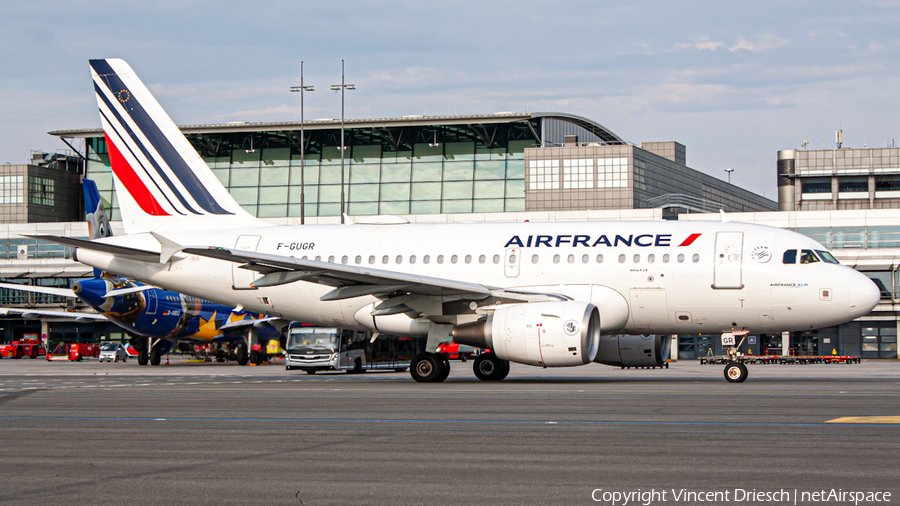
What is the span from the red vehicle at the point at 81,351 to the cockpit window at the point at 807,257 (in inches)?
1837

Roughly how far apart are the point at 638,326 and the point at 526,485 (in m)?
15.6

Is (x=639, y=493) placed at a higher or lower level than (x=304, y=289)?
lower

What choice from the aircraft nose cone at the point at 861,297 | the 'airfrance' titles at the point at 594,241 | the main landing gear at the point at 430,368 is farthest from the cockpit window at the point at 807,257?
the main landing gear at the point at 430,368

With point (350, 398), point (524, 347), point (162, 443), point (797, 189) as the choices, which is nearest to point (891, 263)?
point (797, 189)

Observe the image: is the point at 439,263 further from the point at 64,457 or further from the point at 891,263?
the point at 891,263

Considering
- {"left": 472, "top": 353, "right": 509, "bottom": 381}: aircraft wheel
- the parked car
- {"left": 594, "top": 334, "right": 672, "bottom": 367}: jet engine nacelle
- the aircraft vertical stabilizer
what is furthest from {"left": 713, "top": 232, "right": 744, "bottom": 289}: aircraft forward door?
the parked car

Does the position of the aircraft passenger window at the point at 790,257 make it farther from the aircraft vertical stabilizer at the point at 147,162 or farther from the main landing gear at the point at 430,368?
the aircraft vertical stabilizer at the point at 147,162

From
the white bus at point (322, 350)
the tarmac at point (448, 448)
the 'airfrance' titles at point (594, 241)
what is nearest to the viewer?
the tarmac at point (448, 448)

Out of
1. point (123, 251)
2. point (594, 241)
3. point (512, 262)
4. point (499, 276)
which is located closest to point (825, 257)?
point (594, 241)

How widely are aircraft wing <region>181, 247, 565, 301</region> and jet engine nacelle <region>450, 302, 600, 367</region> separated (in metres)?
0.92

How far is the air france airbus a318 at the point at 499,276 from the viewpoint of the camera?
21.7 meters

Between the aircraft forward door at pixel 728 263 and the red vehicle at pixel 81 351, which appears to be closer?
the aircraft forward door at pixel 728 263

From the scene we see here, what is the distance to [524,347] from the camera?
69.3 ft

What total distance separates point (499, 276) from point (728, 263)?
567 cm
